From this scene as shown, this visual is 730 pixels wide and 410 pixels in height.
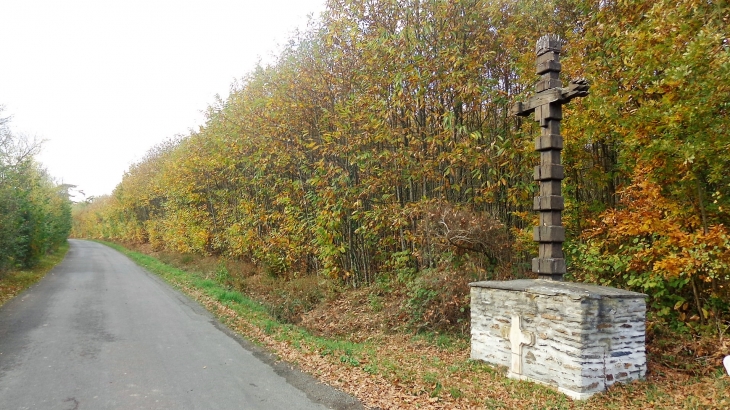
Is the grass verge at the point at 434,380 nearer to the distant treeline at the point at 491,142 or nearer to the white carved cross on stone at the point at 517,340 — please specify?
the white carved cross on stone at the point at 517,340

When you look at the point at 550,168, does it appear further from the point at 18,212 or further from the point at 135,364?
the point at 18,212

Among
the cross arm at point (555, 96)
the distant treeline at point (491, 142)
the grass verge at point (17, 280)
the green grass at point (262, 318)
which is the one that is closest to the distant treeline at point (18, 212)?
the grass verge at point (17, 280)

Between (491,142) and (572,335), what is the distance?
17.1ft

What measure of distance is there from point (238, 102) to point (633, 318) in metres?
16.0

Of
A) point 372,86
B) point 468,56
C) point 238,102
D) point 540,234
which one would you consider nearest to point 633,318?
point 540,234

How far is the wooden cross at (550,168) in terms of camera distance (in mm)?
6684

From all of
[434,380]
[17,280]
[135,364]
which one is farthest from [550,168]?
[17,280]

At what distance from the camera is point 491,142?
32.2ft

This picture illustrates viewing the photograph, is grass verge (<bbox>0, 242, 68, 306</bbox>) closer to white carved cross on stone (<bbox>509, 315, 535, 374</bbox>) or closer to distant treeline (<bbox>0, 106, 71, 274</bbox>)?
distant treeline (<bbox>0, 106, 71, 274</bbox>)

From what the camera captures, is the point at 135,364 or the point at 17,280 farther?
the point at 17,280

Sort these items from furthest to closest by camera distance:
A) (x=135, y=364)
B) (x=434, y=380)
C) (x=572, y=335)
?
1. (x=135, y=364)
2. (x=434, y=380)
3. (x=572, y=335)

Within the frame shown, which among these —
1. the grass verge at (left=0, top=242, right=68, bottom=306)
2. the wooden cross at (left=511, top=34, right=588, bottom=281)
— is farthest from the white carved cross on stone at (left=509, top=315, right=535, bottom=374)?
the grass verge at (left=0, top=242, right=68, bottom=306)

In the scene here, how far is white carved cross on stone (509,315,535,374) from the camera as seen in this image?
20.3 ft

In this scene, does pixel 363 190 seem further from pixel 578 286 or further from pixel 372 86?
pixel 578 286
